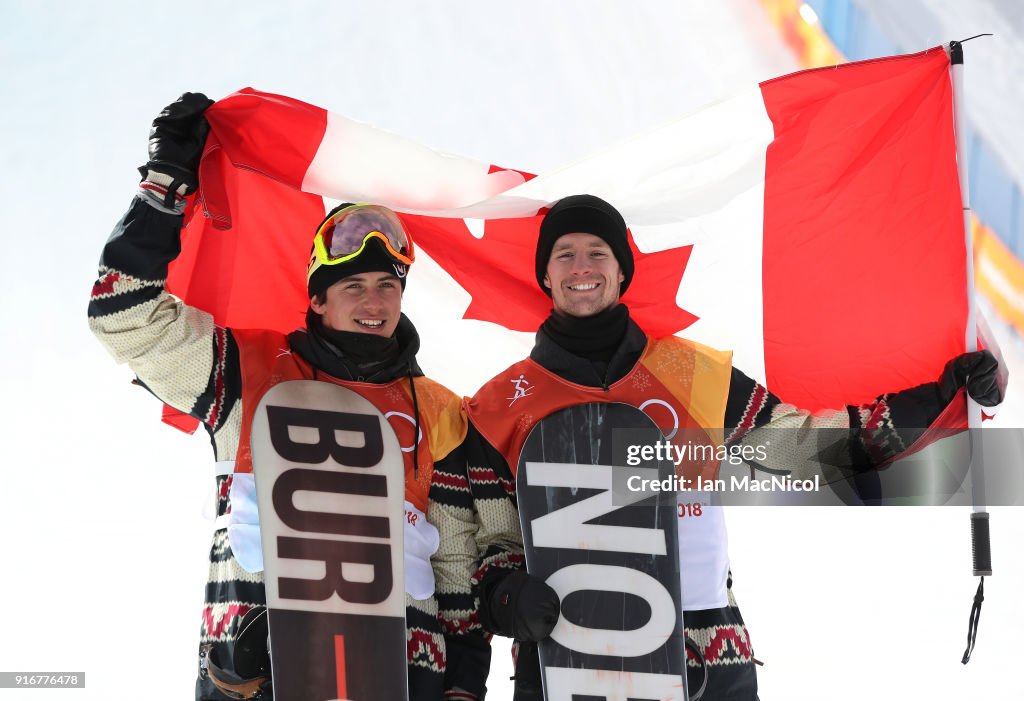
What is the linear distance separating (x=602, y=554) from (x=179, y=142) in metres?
1.39

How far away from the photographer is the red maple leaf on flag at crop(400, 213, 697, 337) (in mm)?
2842

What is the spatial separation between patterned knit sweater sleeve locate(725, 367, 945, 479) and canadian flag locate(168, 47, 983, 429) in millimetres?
125

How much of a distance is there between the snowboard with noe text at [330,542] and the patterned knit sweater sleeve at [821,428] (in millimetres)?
867

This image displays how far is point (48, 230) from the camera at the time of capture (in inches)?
190

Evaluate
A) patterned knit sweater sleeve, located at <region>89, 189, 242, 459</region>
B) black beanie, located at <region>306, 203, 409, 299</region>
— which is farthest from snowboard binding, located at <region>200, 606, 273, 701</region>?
black beanie, located at <region>306, 203, 409, 299</region>

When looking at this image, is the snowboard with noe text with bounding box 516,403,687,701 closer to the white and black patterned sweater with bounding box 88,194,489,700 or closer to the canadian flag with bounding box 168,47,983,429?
the white and black patterned sweater with bounding box 88,194,489,700

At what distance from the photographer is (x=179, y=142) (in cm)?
243

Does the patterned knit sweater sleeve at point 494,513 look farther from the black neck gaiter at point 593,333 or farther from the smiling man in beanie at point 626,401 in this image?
the black neck gaiter at point 593,333

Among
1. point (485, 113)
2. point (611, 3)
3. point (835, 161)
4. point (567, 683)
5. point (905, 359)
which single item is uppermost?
point (611, 3)

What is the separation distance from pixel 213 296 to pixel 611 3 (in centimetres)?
320

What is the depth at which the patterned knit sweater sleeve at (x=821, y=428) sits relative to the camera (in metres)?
2.55

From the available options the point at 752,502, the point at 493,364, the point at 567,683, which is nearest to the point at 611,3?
the point at 493,364

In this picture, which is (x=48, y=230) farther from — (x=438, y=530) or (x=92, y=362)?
(x=438, y=530)

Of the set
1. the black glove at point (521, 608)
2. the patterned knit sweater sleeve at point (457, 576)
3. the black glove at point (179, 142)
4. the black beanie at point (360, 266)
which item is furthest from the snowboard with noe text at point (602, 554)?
the black glove at point (179, 142)
